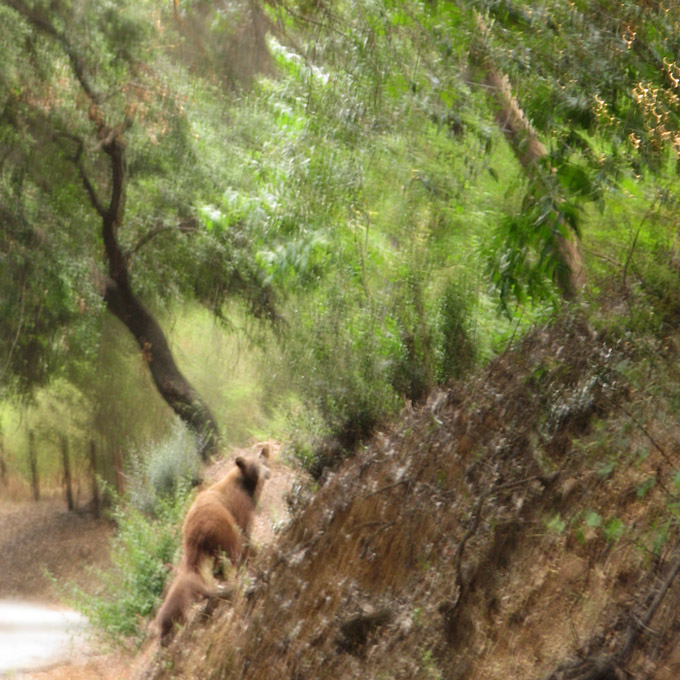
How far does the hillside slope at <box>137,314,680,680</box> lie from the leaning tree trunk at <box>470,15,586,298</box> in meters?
0.35

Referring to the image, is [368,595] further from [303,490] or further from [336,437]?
[336,437]

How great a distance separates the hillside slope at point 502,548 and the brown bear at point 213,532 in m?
0.50

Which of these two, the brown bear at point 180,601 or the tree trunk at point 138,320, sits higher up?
the tree trunk at point 138,320

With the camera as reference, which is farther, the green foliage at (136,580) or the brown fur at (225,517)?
the green foliage at (136,580)

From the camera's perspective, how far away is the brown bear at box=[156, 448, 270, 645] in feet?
18.1

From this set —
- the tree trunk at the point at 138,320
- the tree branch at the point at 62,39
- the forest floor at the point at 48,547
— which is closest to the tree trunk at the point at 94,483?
the forest floor at the point at 48,547

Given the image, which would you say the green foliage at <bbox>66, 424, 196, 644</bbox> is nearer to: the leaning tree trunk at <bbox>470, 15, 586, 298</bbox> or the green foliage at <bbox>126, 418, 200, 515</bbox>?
the green foliage at <bbox>126, 418, 200, 515</bbox>

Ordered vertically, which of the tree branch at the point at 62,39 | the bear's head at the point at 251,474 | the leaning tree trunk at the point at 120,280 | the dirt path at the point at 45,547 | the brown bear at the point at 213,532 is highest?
the tree branch at the point at 62,39

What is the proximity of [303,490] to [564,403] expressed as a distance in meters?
2.42

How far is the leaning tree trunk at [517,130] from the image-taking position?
15.3 ft

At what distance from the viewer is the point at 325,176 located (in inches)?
274

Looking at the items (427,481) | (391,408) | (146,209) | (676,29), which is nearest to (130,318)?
(146,209)

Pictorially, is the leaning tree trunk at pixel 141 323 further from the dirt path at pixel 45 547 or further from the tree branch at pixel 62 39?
the dirt path at pixel 45 547

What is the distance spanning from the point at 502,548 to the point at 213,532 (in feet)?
8.92
